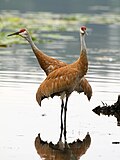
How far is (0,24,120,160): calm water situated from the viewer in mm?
10578

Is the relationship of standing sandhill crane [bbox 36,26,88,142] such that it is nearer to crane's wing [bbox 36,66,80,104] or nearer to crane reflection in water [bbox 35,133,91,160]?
crane's wing [bbox 36,66,80,104]

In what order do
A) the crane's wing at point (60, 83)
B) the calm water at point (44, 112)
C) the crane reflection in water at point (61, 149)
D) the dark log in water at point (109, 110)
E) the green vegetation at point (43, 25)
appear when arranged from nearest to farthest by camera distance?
the crane reflection in water at point (61, 149) < the calm water at point (44, 112) < the crane's wing at point (60, 83) < the dark log in water at point (109, 110) < the green vegetation at point (43, 25)

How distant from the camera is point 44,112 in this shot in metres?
13.4

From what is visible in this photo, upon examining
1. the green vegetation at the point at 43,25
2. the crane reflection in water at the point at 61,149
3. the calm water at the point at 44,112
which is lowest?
the crane reflection in water at the point at 61,149

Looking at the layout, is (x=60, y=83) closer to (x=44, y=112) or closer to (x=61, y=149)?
(x=44, y=112)

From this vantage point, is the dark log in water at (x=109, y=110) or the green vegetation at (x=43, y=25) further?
the green vegetation at (x=43, y=25)

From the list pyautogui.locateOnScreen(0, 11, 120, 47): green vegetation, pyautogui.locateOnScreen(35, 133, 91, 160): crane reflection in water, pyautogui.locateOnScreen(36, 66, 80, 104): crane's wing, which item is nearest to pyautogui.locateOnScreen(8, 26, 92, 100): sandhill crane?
pyautogui.locateOnScreen(36, 66, 80, 104): crane's wing

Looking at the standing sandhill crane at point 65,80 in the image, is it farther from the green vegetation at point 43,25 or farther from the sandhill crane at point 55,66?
the green vegetation at point 43,25

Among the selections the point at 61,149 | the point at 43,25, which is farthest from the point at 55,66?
the point at 43,25

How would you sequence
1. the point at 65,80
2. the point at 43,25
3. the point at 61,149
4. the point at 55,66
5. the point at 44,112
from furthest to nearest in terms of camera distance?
the point at 43,25
the point at 44,112
the point at 55,66
the point at 65,80
the point at 61,149

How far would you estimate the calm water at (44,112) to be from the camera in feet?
34.7

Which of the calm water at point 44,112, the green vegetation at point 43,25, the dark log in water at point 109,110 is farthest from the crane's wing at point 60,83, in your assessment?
the green vegetation at point 43,25

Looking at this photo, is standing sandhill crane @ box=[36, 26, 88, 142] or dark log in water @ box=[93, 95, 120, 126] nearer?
standing sandhill crane @ box=[36, 26, 88, 142]

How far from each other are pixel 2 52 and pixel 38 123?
12135mm
